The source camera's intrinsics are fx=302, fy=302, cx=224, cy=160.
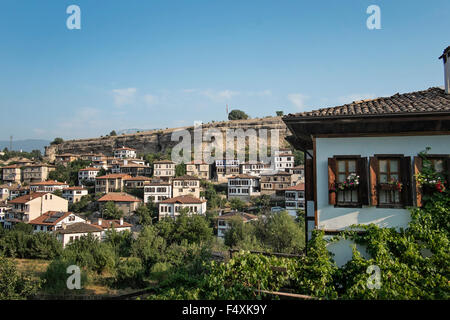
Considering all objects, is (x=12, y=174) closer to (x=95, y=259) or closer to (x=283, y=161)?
(x=283, y=161)

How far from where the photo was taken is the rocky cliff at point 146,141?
100812 millimetres

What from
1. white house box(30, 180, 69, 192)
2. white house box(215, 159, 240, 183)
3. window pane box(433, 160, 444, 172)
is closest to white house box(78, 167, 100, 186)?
white house box(30, 180, 69, 192)

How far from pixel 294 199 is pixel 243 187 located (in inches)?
459

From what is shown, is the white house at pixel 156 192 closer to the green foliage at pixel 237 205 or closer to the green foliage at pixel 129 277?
the green foliage at pixel 237 205

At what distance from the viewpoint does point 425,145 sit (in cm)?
609

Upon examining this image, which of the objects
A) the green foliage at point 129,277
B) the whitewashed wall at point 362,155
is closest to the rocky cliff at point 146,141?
the green foliage at point 129,277

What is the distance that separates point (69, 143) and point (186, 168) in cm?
6604

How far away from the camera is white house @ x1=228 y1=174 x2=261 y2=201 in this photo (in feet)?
195

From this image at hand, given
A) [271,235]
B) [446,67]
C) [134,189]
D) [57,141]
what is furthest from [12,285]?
[57,141]

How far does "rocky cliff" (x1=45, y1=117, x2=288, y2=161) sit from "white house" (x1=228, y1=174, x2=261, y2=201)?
39889mm

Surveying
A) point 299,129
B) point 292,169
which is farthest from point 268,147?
point 299,129

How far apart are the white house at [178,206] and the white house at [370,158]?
44.4m
